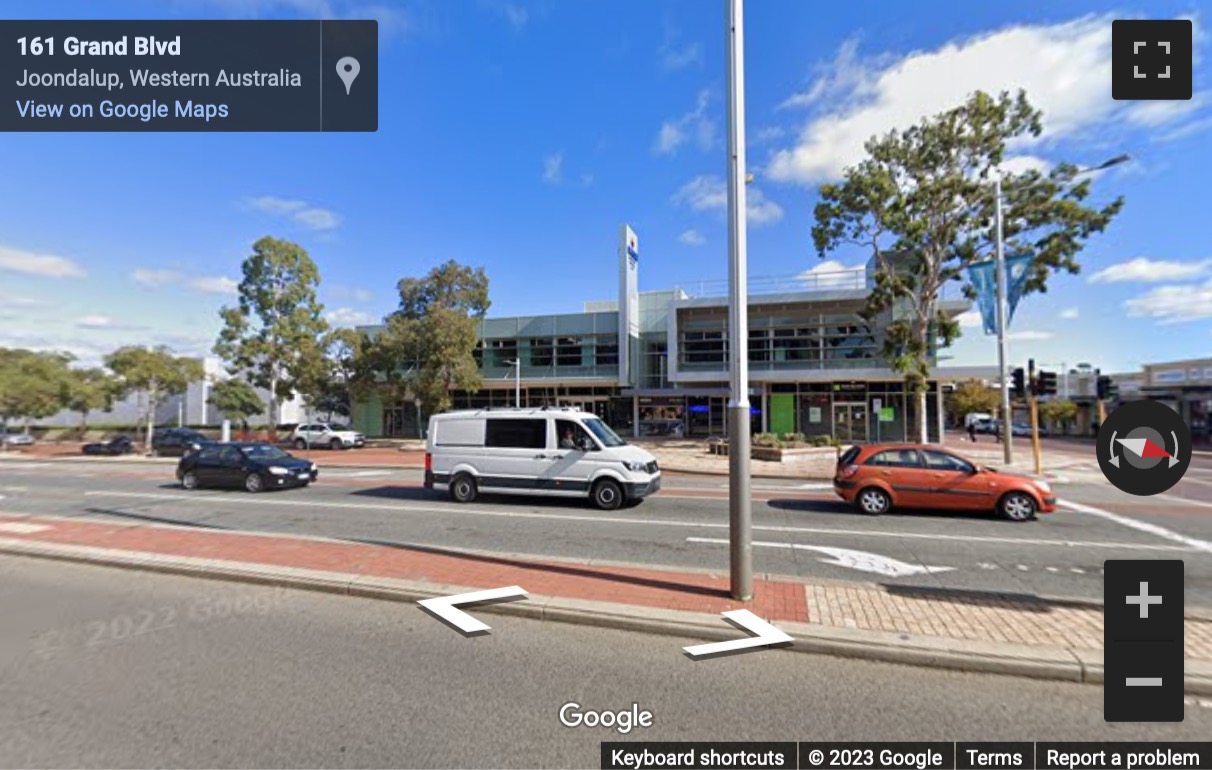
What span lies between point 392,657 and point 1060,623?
18.9 ft

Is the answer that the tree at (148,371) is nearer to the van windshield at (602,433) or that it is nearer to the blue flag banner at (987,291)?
the van windshield at (602,433)

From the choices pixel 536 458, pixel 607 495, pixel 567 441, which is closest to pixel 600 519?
pixel 607 495

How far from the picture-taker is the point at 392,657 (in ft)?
14.0

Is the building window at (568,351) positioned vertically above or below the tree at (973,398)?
above

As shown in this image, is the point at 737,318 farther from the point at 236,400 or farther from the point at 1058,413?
the point at 1058,413

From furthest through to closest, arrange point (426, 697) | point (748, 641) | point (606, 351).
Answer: point (606, 351)
point (748, 641)
point (426, 697)

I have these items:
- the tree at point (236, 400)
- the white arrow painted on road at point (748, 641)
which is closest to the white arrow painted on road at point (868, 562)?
the white arrow painted on road at point (748, 641)

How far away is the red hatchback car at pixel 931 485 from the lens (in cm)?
994

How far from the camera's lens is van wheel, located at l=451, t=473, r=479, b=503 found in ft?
39.9

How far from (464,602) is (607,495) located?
6.04 meters

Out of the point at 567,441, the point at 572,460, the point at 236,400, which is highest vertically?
the point at 236,400

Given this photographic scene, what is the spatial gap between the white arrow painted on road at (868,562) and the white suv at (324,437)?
30.5 metres

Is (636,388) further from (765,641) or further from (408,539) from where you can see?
(765,641)

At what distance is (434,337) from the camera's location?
101 feet
